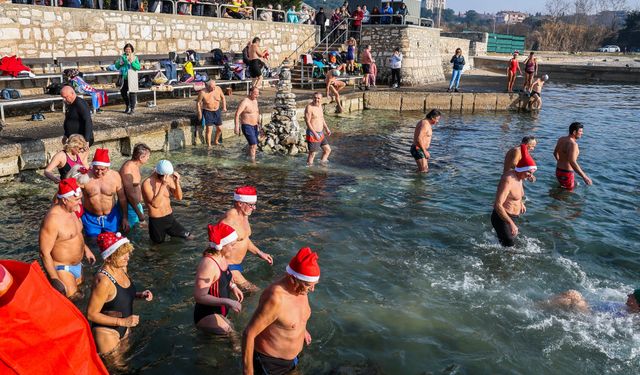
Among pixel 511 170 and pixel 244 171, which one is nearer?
pixel 511 170

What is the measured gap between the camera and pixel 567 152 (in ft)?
31.9

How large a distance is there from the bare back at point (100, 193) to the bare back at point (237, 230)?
1.75 metres

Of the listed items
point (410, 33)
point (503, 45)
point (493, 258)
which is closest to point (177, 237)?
point (493, 258)

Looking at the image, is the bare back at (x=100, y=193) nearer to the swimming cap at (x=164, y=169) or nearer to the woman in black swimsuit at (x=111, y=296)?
the swimming cap at (x=164, y=169)

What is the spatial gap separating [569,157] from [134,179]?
758 centimetres

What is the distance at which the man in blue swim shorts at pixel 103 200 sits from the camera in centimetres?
596

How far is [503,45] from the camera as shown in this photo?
5178 centimetres

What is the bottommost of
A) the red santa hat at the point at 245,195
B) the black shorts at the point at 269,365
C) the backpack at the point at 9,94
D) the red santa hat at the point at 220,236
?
the black shorts at the point at 269,365

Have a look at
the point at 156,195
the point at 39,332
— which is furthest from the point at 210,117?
the point at 39,332

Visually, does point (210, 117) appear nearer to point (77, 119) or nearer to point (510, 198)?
point (77, 119)

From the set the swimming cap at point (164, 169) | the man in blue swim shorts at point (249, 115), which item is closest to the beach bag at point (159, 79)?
the man in blue swim shorts at point (249, 115)

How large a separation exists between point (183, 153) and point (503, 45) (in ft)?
155

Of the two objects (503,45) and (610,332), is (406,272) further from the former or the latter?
(503,45)

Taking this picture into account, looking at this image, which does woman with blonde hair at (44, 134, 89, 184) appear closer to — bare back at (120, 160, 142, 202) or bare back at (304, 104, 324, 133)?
bare back at (120, 160, 142, 202)
